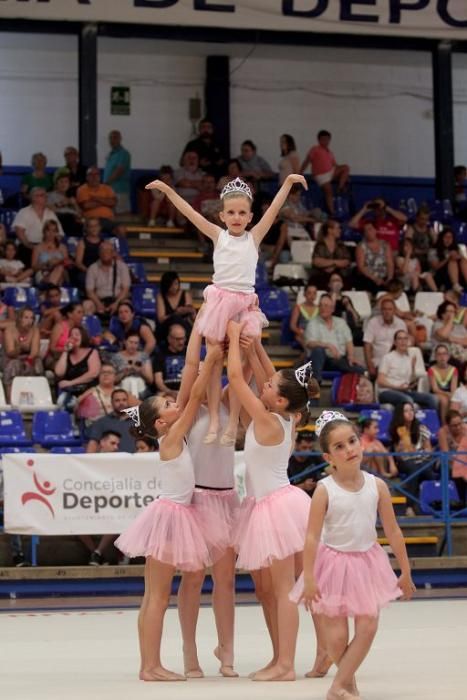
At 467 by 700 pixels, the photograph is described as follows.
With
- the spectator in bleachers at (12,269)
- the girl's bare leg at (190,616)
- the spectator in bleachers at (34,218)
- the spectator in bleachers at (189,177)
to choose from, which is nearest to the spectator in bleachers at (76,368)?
the spectator in bleachers at (12,269)

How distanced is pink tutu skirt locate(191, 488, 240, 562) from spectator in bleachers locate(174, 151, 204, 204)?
1127cm

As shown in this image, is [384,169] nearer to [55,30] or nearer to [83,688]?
[55,30]

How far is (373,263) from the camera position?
55.0 ft

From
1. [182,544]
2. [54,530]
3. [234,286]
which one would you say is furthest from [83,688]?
[54,530]

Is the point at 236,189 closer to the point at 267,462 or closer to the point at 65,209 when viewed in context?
the point at 267,462

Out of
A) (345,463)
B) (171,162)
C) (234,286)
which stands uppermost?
(171,162)

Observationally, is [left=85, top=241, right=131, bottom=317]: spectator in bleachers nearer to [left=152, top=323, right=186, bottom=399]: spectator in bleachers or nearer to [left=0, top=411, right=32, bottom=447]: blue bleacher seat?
[left=152, top=323, right=186, bottom=399]: spectator in bleachers

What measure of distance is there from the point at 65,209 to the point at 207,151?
2.75m

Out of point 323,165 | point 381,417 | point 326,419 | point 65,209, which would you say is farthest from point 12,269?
point 326,419

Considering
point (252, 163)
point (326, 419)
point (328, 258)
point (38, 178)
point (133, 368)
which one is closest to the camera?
point (326, 419)

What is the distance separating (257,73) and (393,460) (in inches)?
399

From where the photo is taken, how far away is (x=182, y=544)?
6562 millimetres

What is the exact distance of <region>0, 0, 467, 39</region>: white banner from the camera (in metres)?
16.5

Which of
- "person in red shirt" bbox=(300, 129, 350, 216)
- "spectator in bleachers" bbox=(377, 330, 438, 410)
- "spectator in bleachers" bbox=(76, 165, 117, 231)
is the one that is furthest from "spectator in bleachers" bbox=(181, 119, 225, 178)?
"spectator in bleachers" bbox=(377, 330, 438, 410)
